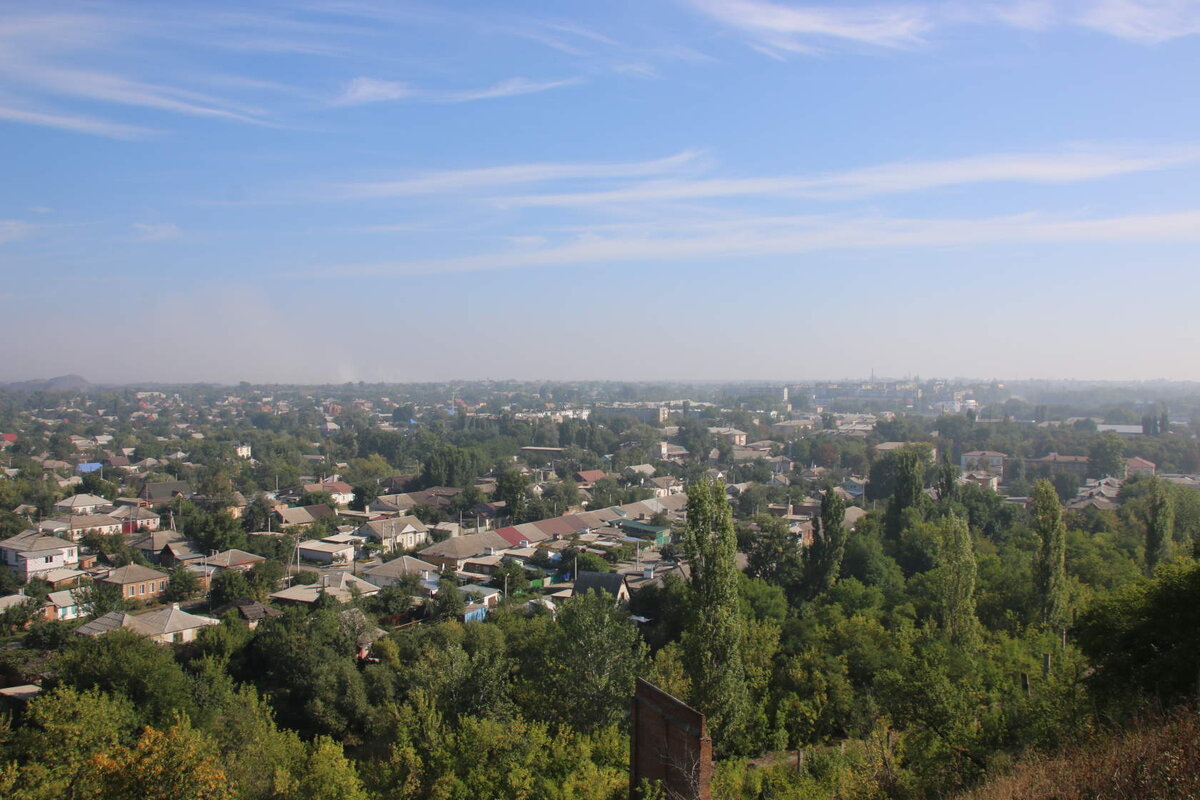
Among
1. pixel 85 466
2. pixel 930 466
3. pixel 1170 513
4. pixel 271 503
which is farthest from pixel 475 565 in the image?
pixel 85 466

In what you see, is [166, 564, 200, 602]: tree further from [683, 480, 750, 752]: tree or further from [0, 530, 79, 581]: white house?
[683, 480, 750, 752]: tree

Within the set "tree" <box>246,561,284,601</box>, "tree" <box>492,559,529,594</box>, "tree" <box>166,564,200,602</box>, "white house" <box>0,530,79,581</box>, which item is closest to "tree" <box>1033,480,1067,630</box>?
"tree" <box>492,559,529,594</box>

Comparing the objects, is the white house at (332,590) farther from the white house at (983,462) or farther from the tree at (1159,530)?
the white house at (983,462)

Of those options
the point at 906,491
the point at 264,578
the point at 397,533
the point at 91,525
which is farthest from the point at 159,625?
the point at 906,491

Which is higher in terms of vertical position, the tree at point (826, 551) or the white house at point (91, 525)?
the tree at point (826, 551)

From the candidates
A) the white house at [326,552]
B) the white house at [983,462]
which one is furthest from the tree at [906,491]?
the white house at [983,462]
